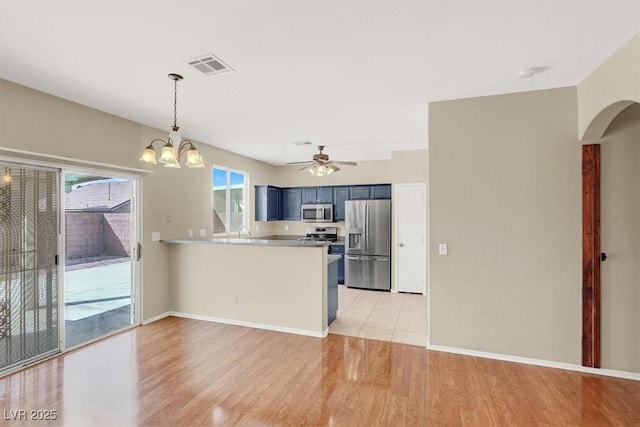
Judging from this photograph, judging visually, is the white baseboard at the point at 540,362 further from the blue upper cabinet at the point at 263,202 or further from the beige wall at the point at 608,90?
the blue upper cabinet at the point at 263,202

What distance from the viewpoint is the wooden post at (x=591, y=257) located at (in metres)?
2.82

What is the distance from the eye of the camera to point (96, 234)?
12.2 feet

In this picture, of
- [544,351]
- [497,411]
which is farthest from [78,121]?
[544,351]

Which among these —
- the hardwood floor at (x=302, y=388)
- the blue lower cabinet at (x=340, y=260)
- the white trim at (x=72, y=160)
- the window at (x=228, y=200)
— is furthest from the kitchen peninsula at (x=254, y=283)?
the blue lower cabinet at (x=340, y=260)

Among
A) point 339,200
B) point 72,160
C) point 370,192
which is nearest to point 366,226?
point 370,192

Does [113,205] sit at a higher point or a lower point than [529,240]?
higher

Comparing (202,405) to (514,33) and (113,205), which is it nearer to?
(113,205)

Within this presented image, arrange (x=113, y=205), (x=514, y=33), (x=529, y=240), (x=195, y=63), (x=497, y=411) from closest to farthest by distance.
Result: (x=514, y=33)
(x=497, y=411)
(x=195, y=63)
(x=529, y=240)
(x=113, y=205)

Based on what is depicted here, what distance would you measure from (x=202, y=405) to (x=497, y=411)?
2.25 m

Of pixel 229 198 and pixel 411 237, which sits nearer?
pixel 411 237

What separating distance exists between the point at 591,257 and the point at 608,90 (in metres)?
1.47

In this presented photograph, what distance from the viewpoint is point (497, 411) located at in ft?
7.53

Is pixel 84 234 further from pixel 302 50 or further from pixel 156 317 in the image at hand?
pixel 302 50

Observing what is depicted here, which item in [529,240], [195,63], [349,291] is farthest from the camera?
[349,291]
